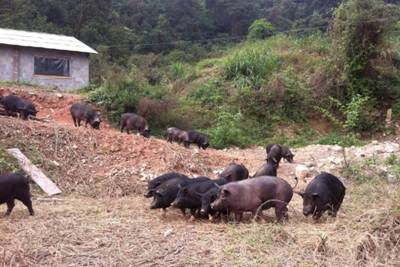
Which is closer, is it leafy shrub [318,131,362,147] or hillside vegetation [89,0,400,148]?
leafy shrub [318,131,362,147]

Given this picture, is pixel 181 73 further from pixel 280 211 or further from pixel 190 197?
pixel 280 211

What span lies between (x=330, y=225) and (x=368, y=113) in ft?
50.0

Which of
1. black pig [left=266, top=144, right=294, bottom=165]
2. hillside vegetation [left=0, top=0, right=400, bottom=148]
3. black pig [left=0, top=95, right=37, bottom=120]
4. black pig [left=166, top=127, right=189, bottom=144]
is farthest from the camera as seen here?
hillside vegetation [left=0, top=0, right=400, bottom=148]

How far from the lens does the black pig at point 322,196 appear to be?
8.19 meters

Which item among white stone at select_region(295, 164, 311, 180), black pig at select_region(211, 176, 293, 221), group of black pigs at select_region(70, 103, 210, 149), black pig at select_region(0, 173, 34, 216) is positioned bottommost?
group of black pigs at select_region(70, 103, 210, 149)

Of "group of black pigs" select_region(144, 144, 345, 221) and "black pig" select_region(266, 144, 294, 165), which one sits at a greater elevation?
"group of black pigs" select_region(144, 144, 345, 221)

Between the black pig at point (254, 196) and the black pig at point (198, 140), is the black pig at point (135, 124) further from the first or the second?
the black pig at point (254, 196)

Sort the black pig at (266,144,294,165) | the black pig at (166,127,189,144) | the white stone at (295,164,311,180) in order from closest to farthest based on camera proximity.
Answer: the white stone at (295,164,311,180), the black pig at (266,144,294,165), the black pig at (166,127,189,144)

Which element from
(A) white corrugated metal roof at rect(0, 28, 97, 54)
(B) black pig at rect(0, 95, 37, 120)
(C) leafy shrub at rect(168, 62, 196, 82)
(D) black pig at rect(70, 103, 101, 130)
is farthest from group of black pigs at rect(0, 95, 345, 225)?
(C) leafy shrub at rect(168, 62, 196, 82)

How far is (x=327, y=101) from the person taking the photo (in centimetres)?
2306

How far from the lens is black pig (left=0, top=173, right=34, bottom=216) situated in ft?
26.6

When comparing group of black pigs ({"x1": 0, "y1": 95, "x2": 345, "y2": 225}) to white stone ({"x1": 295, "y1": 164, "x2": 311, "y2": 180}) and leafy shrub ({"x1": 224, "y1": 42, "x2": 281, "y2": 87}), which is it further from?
leafy shrub ({"x1": 224, "y1": 42, "x2": 281, "y2": 87})

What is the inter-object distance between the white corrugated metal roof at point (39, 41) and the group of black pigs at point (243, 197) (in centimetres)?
1777

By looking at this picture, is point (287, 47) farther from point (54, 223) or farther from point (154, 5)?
point (54, 223)
